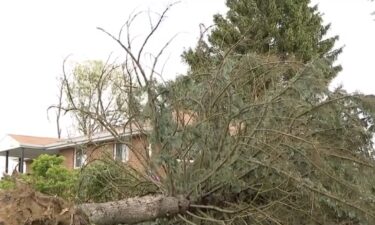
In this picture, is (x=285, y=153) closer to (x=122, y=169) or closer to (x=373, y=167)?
(x=373, y=167)

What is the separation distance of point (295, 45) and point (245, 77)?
11913 mm

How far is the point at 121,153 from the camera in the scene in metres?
8.00

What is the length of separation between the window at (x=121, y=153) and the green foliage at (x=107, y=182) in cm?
17

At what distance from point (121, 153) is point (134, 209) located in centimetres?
219

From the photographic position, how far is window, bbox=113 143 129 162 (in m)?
7.89

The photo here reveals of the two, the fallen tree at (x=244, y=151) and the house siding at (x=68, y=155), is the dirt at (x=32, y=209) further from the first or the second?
the house siding at (x=68, y=155)

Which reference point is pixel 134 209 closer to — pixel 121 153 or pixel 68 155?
pixel 121 153

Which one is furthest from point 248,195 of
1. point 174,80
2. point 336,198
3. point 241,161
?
point 174,80

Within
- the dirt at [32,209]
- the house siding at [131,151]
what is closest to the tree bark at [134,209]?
the dirt at [32,209]

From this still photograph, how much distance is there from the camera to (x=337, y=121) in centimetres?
715

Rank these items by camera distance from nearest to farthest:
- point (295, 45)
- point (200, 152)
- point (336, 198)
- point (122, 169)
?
point (336, 198), point (200, 152), point (122, 169), point (295, 45)

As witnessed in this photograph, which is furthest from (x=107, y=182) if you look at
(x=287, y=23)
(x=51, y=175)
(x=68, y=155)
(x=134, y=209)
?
(x=68, y=155)

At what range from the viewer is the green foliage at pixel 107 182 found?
7621 millimetres

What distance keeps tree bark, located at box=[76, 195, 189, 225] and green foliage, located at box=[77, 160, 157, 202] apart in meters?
1.21
